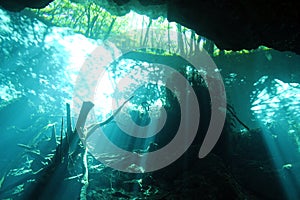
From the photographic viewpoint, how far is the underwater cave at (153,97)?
7445mm

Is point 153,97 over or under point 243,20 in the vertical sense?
over

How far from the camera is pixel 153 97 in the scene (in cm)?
1983

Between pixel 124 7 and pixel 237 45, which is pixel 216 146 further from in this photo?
pixel 124 7

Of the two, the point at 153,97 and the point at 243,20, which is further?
the point at 153,97

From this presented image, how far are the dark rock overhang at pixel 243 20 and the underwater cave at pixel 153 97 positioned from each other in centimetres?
4

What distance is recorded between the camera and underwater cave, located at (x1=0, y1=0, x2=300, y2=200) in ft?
24.4

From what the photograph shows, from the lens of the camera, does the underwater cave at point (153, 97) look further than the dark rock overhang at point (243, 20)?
Yes

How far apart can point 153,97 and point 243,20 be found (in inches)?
530

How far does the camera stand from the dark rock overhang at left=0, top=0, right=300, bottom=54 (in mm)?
6141

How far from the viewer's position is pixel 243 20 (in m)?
6.80

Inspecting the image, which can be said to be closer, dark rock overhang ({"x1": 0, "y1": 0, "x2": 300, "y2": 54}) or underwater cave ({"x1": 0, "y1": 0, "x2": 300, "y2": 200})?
dark rock overhang ({"x1": 0, "y1": 0, "x2": 300, "y2": 54})

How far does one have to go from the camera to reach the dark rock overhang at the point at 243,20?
614 centimetres

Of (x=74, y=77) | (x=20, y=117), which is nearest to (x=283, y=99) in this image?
(x=74, y=77)

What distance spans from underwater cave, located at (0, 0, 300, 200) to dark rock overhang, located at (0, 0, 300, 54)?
4 centimetres
